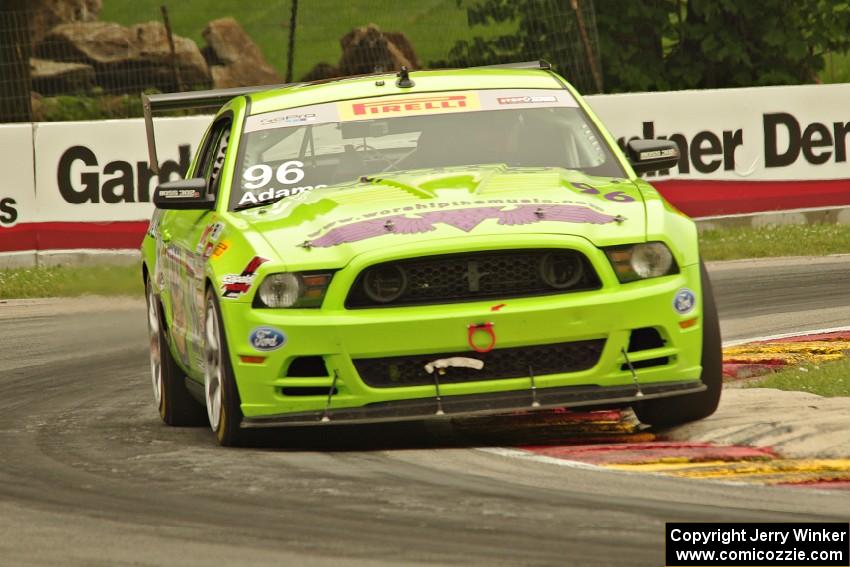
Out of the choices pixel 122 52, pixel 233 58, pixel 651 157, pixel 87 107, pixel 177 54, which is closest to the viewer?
pixel 651 157

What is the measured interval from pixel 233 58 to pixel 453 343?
85.0 feet

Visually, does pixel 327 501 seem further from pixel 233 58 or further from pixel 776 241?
pixel 233 58

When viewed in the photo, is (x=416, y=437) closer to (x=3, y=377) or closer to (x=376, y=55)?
(x=3, y=377)

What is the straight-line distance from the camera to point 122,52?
2962cm

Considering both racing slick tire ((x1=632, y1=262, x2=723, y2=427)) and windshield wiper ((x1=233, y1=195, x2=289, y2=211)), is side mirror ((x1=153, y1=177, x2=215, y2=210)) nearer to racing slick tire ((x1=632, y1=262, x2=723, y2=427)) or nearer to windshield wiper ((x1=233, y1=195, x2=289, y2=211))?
windshield wiper ((x1=233, y1=195, x2=289, y2=211))

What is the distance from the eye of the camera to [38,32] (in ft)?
112

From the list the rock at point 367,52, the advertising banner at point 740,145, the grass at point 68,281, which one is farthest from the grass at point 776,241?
the rock at point 367,52

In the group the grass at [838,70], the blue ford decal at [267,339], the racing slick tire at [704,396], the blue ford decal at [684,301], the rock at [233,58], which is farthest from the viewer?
the rock at [233,58]

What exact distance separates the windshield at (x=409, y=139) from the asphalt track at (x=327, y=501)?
1.22 meters

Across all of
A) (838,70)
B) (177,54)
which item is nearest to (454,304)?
→ (177,54)

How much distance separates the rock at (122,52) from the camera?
28.2m

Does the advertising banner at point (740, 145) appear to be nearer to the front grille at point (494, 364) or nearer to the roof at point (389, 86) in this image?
the roof at point (389, 86)

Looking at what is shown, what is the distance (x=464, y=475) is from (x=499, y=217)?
125cm

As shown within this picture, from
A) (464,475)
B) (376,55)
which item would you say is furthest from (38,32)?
(464,475)
